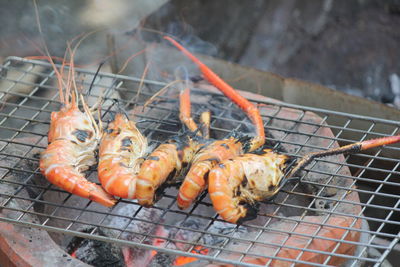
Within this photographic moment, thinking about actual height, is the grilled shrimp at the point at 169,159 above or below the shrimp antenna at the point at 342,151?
above

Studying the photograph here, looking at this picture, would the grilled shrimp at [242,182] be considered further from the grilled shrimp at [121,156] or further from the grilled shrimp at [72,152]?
the grilled shrimp at [72,152]

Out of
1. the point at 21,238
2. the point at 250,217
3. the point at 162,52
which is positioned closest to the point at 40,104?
the point at 162,52

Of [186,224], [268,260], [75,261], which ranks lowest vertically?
[186,224]

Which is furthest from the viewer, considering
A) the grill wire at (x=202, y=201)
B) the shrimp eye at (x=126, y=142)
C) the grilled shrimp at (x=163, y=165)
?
the shrimp eye at (x=126, y=142)

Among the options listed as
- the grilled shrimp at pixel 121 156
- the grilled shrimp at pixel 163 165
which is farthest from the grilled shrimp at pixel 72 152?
the grilled shrimp at pixel 163 165

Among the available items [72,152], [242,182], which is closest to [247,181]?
[242,182]

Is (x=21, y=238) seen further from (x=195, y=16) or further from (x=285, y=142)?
(x=195, y=16)
